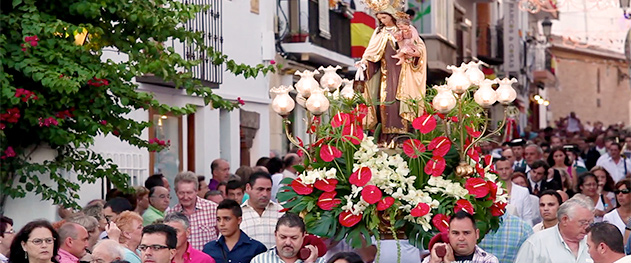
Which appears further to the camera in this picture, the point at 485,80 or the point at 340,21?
the point at 340,21

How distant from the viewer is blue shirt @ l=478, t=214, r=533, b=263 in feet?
34.9

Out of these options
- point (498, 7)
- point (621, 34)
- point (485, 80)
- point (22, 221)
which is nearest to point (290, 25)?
point (22, 221)

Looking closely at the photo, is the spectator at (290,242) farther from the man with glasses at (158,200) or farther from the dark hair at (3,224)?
the man with glasses at (158,200)

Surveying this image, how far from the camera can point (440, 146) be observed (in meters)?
9.43

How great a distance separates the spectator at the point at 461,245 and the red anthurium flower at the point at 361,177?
0.78m

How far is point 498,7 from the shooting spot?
137ft

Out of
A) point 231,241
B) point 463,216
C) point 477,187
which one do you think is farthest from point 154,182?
point 463,216

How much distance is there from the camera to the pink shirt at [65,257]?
29.5 feet

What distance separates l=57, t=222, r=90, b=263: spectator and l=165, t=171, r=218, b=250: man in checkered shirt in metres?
2.32

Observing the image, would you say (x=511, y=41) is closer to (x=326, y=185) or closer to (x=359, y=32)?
(x=359, y=32)

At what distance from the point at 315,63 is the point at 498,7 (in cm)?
2062

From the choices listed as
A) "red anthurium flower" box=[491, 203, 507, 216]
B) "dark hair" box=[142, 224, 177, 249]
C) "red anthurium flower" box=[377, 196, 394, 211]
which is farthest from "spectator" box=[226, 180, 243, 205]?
"dark hair" box=[142, 224, 177, 249]

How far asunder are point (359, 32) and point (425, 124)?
574 inches

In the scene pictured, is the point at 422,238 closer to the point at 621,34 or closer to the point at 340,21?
the point at 340,21
